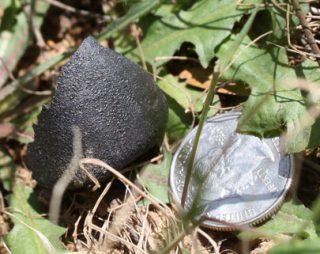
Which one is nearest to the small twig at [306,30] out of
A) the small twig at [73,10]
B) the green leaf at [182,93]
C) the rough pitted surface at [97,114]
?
the green leaf at [182,93]

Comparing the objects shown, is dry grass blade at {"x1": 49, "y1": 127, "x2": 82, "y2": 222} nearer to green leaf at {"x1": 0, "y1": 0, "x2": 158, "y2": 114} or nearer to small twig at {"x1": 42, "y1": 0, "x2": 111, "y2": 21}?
green leaf at {"x1": 0, "y1": 0, "x2": 158, "y2": 114}

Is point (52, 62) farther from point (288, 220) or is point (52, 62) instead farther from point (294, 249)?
point (294, 249)

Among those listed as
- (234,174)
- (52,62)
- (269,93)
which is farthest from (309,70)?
(52,62)

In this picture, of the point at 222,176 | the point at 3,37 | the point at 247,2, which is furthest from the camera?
the point at 3,37

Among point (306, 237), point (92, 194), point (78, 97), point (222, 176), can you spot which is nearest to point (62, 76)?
point (78, 97)

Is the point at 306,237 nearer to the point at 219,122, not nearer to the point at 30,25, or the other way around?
the point at 219,122

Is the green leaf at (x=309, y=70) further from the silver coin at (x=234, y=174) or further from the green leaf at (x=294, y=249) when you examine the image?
the green leaf at (x=294, y=249)
